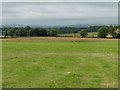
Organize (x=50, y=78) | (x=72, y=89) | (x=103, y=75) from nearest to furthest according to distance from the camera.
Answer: (x=72, y=89) → (x=50, y=78) → (x=103, y=75)

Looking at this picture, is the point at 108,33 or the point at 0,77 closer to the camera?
the point at 0,77

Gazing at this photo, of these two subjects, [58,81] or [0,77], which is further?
[0,77]

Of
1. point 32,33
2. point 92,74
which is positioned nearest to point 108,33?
point 32,33

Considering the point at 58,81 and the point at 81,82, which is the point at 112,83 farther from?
the point at 58,81

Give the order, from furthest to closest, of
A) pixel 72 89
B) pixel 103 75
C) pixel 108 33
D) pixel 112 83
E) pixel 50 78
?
pixel 108 33 < pixel 103 75 < pixel 50 78 < pixel 112 83 < pixel 72 89

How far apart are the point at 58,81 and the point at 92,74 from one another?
2.47 m

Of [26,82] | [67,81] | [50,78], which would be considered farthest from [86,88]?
[26,82]

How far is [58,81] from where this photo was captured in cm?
796

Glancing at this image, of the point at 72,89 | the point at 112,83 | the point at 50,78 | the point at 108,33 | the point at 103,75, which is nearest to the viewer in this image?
the point at 72,89

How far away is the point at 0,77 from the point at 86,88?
4276 millimetres

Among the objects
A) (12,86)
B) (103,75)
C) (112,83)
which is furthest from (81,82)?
(12,86)

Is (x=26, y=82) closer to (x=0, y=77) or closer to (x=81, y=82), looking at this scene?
(x=0, y=77)

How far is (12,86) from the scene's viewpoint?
285 inches

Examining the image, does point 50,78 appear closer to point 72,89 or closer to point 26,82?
point 26,82
